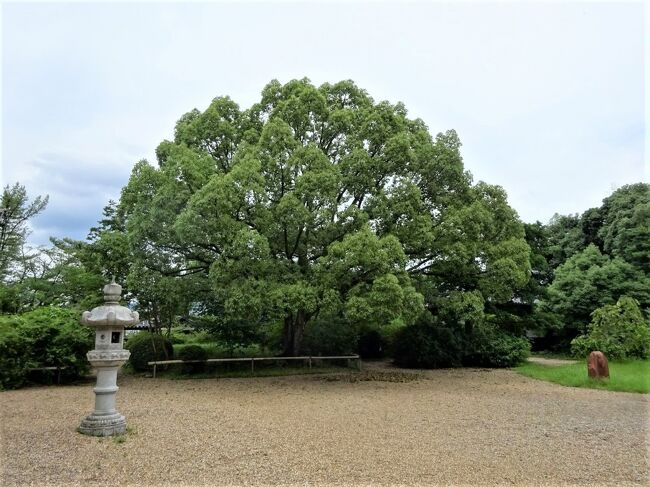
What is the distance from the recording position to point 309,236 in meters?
11.9

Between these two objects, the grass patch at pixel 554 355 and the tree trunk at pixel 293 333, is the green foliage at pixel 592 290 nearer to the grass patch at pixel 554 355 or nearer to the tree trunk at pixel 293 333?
the grass patch at pixel 554 355

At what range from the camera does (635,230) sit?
73.6 ft

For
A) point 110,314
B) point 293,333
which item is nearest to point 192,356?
point 293,333

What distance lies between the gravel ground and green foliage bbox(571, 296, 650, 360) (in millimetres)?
5600

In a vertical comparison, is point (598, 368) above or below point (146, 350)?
below

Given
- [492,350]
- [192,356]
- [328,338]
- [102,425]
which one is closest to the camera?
[102,425]

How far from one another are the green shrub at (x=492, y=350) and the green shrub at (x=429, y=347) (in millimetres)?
561

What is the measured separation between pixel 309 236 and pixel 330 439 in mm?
6598

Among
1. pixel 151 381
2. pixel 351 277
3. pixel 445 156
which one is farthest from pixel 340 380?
pixel 445 156

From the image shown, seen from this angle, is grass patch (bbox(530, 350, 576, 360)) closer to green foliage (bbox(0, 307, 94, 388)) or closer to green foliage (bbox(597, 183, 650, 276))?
green foliage (bbox(597, 183, 650, 276))

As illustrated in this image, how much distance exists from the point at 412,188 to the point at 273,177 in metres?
3.58

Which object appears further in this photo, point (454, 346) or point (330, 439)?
point (454, 346)

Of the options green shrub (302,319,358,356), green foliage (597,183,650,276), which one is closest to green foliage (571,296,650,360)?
green foliage (597,183,650,276)

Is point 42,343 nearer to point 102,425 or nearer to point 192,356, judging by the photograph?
point 192,356
